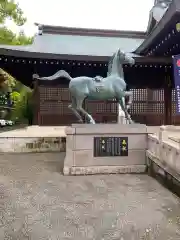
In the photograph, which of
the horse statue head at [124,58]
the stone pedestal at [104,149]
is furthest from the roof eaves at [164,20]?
the stone pedestal at [104,149]

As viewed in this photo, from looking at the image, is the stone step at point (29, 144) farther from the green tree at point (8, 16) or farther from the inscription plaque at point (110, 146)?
the green tree at point (8, 16)

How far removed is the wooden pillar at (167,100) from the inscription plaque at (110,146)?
630cm

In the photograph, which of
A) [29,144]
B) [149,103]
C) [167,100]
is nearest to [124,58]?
[29,144]

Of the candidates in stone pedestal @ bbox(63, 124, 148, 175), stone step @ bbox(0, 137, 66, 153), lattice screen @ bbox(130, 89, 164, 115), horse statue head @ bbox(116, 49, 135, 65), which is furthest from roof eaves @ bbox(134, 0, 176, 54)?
stone step @ bbox(0, 137, 66, 153)

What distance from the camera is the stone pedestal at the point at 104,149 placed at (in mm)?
5762

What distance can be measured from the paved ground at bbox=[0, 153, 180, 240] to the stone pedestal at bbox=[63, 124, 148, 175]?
33 centimetres

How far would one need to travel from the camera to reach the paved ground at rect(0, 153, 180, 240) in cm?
293

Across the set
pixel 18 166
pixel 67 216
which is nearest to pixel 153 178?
pixel 67 216

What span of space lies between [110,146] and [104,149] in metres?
0.17

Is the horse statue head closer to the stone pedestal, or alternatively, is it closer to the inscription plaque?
the stone pedestal

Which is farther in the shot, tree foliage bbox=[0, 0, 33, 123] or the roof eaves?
tree foliage bbox=[0, 0, 33, 123]

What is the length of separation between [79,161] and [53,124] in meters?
5.93

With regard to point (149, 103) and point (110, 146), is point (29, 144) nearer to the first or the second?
point (110, 146)

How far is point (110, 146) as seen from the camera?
5883 millimetres
